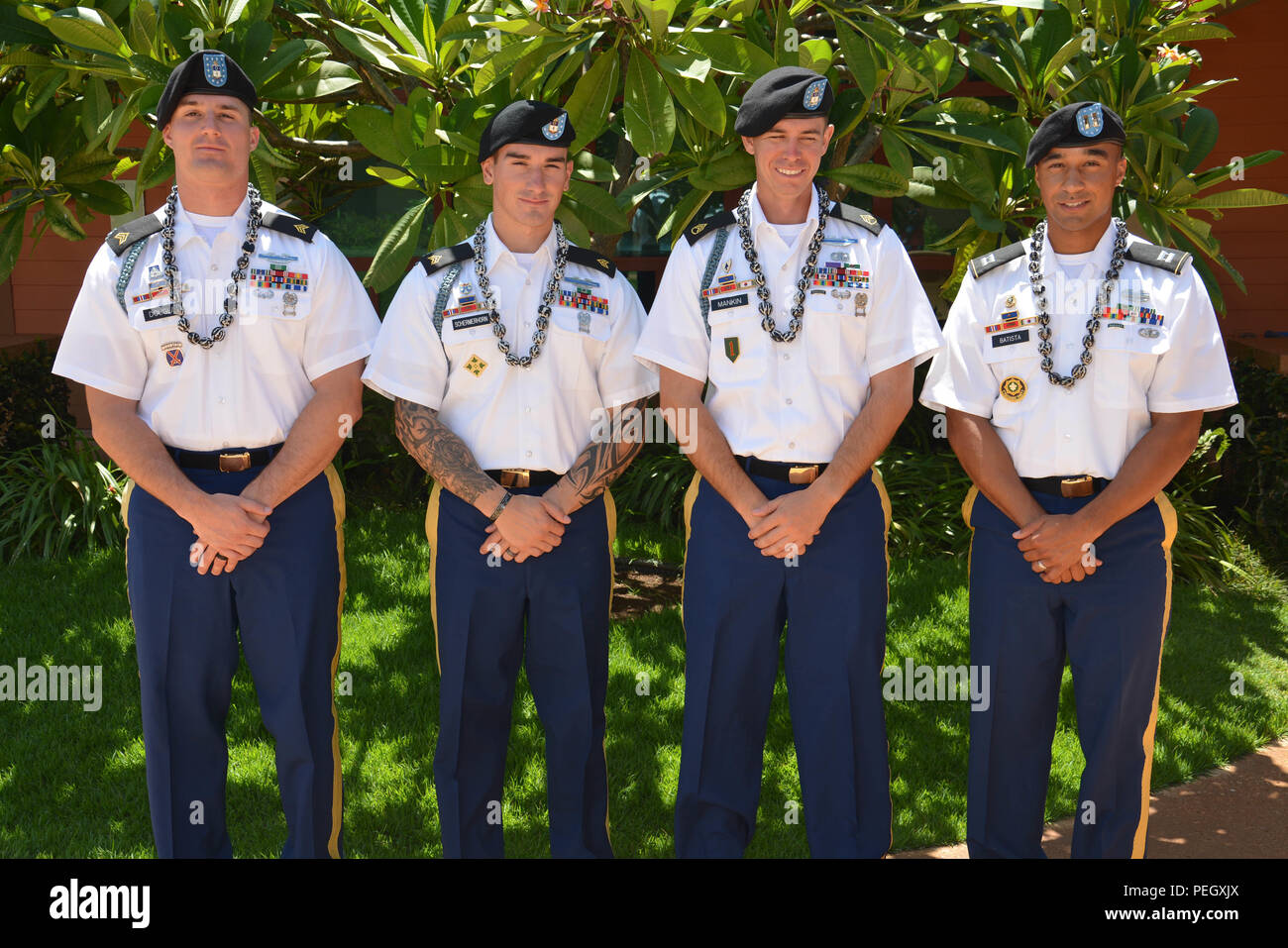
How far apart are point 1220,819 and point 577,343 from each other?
106 inches

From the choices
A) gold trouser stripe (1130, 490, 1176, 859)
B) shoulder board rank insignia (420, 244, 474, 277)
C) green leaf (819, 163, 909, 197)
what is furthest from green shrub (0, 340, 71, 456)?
gold trouser stripe (1130, 490, 1176, 859)

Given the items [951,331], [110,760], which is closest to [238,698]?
[110,760]

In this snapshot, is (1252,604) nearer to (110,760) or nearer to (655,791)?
(655,791)

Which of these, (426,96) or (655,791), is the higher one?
(426,96)

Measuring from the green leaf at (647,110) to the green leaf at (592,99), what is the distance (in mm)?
87

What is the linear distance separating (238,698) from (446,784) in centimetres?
208

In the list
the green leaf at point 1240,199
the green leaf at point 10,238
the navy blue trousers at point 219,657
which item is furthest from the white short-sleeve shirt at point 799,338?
the green leaf at point 10,238

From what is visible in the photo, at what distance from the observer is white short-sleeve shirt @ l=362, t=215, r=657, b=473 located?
123 inches

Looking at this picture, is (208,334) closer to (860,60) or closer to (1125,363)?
(860,60)

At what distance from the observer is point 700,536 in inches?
123

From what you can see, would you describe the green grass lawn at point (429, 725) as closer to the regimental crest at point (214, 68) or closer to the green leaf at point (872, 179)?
the green leaf at point (872, 179)

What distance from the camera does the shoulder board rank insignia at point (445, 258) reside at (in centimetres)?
317

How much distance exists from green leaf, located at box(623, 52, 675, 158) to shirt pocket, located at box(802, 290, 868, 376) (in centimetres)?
63

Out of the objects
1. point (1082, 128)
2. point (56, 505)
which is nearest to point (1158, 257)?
point (1082, 128)
